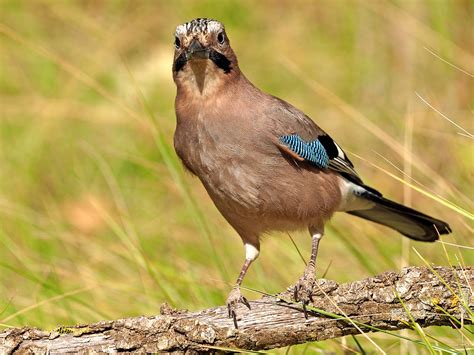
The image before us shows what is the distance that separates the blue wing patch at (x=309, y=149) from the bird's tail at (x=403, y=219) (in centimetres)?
52

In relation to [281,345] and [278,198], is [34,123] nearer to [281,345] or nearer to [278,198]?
[278,198]

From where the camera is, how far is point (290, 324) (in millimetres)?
4332

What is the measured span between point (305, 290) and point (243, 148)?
1.11 meters

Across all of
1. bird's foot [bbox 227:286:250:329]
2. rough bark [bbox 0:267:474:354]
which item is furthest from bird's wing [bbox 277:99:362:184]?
rough bark [bbox 0:267:474:354]

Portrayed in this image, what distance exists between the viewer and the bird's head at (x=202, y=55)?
17.6 ft

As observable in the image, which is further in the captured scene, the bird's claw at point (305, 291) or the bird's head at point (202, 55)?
the bird's head at point (202, 55)

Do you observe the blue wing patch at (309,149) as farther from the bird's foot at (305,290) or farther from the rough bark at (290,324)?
the rough bark at (290,324)

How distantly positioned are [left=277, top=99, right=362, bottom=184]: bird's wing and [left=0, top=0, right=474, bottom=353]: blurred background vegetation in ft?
0.74

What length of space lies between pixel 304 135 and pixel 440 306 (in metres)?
1.88

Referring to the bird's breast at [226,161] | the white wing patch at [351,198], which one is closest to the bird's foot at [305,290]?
the bird's breast at [226,161]

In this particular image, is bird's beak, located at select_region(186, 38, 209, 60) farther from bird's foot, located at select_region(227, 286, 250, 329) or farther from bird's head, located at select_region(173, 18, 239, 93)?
bird's foot, located at select_region(227, 286, 250, 329)

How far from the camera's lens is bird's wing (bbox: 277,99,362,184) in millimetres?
5609

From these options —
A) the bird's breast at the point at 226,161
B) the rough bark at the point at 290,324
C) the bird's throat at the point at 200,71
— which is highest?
the bird's throat at the point at 200,71

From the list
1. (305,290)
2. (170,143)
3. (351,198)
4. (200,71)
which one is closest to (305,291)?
(305,290)
